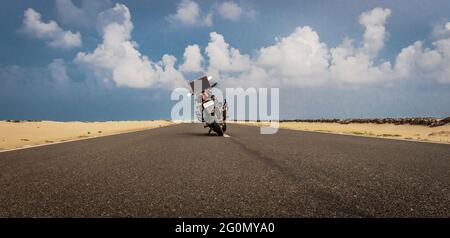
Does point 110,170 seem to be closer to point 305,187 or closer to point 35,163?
point 35,163

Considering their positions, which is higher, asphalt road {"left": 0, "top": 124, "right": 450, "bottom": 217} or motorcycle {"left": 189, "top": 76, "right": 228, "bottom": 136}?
motorcycle {"left": 189, "top": 76, "right": 228, "bottom": 136}

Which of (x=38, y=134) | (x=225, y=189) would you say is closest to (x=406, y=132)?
(x=225, y=189)

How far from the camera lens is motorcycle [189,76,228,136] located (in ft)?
64.2

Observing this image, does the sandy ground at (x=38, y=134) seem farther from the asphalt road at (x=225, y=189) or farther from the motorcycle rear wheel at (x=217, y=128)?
the asphalt road at (x=225, y=189)

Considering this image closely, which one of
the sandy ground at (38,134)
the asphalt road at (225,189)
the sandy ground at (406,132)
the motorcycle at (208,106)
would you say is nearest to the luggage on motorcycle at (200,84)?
the motorcycle at (208,106)

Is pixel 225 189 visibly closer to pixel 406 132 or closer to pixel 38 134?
pixel 38 134

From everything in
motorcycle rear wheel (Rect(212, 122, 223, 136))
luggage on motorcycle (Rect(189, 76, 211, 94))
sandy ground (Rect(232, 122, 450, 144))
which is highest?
luggage on motorcycle (Rect(189, 76, 211, 94))

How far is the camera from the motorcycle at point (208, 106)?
64.2 feet

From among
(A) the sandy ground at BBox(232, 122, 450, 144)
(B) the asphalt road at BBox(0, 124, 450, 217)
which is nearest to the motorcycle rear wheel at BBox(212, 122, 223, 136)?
(A) the sandy ground at BBox(232, 122, 450, 144)

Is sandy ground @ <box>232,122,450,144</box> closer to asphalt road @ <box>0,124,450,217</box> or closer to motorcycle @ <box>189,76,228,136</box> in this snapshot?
motorcycle @ <box>189,76,228,136</box>
